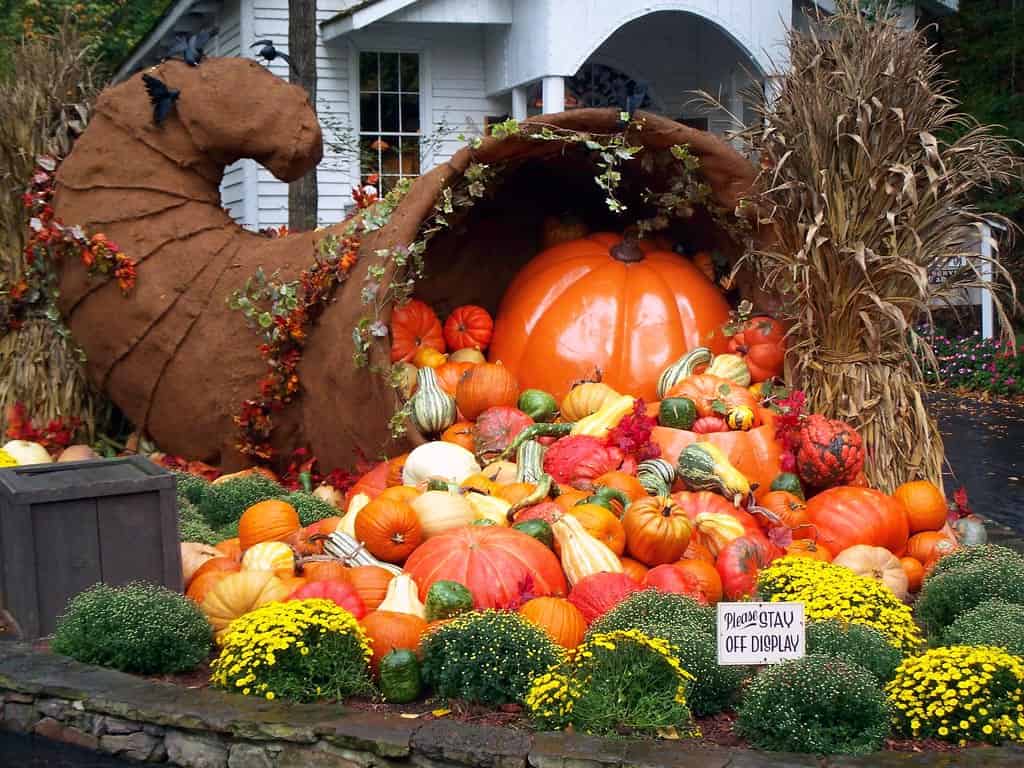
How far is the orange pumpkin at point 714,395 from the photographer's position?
18.8 feet

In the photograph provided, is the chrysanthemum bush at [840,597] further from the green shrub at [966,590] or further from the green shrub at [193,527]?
the green shrub at [193,527]

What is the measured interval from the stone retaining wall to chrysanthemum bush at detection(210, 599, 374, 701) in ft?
0.27

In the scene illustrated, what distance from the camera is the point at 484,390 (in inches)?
246

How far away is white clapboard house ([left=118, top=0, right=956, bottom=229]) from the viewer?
11.8 metres

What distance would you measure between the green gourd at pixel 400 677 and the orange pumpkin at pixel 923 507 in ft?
8.67

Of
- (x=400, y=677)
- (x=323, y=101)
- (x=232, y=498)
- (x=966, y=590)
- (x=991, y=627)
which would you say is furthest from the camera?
(x=323, y=101)

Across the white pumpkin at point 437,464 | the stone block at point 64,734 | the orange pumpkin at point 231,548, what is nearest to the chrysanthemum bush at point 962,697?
the stone block at point 64,734

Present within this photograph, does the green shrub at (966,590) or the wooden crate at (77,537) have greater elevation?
the wooden crate at (77,537)

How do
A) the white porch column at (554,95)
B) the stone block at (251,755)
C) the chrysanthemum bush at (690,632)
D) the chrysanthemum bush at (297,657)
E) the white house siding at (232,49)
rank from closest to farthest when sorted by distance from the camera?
1. the stone block at (251,755)
2. the chrysanthemum bush at (690,632)
3. the chrysanthemum bush at (297,657)
4. the white porch column at (554,95)
5. the white house siding at (232,49)

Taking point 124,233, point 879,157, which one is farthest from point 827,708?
point 124,233

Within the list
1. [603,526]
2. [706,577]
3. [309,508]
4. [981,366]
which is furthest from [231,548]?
[981,366]

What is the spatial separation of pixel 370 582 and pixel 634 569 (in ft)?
3.26

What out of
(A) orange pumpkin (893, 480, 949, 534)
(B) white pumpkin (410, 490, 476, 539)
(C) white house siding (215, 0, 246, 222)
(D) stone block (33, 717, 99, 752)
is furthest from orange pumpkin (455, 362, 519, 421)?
(C) white house siding (215, 0, 246, 222)

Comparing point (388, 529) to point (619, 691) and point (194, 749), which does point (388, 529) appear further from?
point (619, 691)
